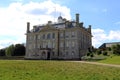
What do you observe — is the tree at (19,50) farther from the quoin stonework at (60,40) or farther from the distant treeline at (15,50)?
the quoin stonework at (60,40)

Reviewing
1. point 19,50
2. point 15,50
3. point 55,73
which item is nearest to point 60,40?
point 15,50

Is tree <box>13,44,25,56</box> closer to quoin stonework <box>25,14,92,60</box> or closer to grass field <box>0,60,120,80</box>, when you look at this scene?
quoin stonework <box>25,14,92,60</box>

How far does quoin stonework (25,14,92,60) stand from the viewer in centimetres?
7588

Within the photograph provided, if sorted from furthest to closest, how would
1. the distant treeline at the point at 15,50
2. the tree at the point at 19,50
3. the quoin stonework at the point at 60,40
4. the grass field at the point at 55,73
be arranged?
the tree at the point at 19,50 → the distant treeline at the point at 15,50 → the quoin stonework at the point at 60,40 → the grass field at the point at 55,73

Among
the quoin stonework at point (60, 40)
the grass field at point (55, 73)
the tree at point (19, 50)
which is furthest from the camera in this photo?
the tree at point (19, 50)

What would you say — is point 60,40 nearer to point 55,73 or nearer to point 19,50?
point 19,50

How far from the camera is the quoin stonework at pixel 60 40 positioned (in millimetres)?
75875

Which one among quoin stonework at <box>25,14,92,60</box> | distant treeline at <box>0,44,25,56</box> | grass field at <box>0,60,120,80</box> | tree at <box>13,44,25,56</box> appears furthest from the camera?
tree at <box>13,44,25,56</box>

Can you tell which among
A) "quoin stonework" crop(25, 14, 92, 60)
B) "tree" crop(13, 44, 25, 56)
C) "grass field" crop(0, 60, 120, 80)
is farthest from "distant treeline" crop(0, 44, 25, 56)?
"grass field" crop(0, 60, 120, 80)

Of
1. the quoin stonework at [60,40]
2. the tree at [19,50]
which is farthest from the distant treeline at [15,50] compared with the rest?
the quoin stonework at [60,40]

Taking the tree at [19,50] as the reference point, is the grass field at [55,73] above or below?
below

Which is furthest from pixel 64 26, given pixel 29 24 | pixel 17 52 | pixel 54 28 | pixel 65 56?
pixel 17 52

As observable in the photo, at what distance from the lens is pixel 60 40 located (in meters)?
79.6

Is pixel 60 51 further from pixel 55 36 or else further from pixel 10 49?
pixel 10 49
